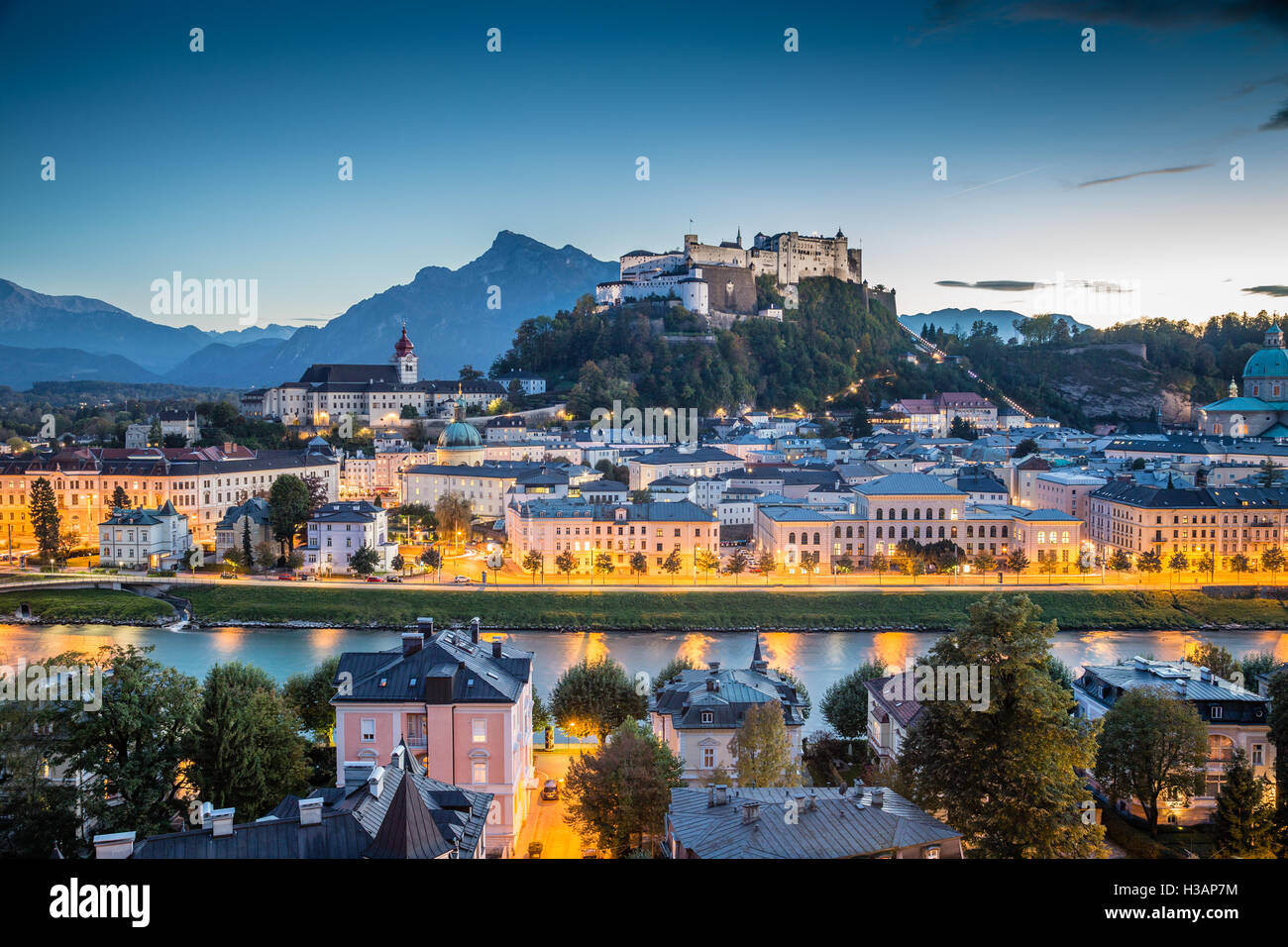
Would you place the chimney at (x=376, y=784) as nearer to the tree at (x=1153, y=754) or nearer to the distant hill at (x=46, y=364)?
the distant hill at (x=46, y=364)

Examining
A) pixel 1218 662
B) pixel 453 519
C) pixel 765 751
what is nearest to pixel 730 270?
pixel 453 519

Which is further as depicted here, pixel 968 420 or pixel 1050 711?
pixel 968 420

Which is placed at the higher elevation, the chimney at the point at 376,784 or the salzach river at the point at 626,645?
the chimney at the point at 376,784

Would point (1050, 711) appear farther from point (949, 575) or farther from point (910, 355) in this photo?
point (910, 355)

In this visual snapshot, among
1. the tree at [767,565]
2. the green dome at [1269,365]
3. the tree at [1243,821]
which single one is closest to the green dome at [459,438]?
the tree at [767,565]

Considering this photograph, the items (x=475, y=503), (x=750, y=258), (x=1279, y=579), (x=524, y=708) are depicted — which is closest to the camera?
(x=524, y=708)

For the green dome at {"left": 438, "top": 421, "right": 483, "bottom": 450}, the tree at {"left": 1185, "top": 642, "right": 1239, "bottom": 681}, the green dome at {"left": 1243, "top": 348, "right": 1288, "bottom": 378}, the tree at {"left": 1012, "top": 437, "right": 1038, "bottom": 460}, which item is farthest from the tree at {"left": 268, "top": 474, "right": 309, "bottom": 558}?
the green dome at {"left": 1243, "top": 348, "right": 1288, "bottom": 378}
